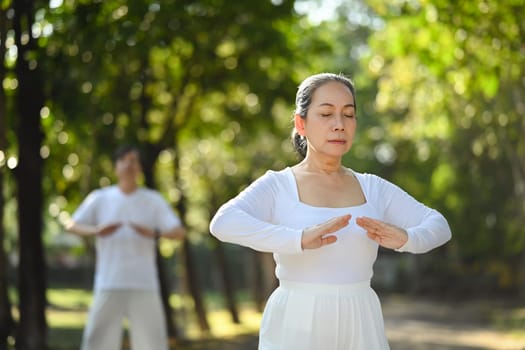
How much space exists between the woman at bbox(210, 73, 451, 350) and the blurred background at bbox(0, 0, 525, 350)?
971 millimetres

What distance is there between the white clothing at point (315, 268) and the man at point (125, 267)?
461cm

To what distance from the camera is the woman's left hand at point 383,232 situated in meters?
4.42

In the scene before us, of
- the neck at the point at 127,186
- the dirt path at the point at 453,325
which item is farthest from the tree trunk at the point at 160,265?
the neck at the point at 127,186

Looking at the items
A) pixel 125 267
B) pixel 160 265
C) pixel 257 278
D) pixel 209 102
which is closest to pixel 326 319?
pixel 125 267

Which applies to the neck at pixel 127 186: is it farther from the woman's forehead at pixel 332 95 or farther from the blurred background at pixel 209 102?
the woman's forehead at pixel 332 95

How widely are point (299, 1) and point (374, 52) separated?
1968mm

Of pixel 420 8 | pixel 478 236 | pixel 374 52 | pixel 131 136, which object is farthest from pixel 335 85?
pixel 478 236

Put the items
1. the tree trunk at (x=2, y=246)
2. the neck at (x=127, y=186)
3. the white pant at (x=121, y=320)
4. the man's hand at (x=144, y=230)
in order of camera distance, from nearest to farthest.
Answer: the man's hand at (x=144, y=230) < the white pant at (x=121, y=320) < the neck at (x=127, y=186) < the tree trunk at (x=2, y=246)

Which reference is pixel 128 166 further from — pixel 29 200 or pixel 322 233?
pixel 322 233

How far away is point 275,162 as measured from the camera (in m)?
24.5

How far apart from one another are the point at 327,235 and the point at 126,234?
517 centimetres

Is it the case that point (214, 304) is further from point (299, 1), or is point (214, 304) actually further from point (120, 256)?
point (120, 256)

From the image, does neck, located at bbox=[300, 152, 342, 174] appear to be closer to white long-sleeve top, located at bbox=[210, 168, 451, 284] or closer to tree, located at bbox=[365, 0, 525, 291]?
white long-sleeve top, located at bbox=[210, 168, 451, 284]

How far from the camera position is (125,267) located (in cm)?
926
